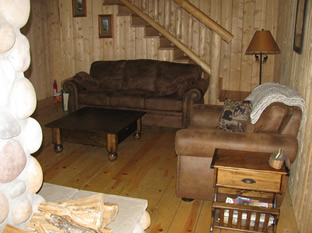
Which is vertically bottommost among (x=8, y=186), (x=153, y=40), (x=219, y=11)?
(x=8, y=186)

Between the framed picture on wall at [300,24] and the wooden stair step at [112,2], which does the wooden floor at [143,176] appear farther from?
the wooden stair step at [112,2]

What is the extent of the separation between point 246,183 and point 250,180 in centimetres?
4

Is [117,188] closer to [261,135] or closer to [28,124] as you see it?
[261,135]

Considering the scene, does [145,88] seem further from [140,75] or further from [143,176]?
[143,176]

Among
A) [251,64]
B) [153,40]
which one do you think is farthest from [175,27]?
[251,64]

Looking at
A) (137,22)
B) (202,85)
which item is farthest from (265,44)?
(137,22)

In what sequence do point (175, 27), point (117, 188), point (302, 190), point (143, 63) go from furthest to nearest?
point (175, 27)
point (143, 63)
point (117, 188)
point (302, 190)

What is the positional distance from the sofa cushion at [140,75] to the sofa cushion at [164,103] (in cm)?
56

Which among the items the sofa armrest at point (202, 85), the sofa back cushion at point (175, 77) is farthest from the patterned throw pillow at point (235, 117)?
the sofa back cushion at point (175, 77)

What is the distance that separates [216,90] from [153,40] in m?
1.53

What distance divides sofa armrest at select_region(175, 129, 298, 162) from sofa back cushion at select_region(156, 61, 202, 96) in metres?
2.12

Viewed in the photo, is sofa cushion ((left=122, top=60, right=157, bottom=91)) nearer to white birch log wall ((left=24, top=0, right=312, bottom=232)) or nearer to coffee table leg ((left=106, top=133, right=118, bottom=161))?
white birch log wall ((left=24, top=0, right=312, bottom=232))

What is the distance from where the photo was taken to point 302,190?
7.47ft

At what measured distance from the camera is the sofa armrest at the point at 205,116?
131 inches
